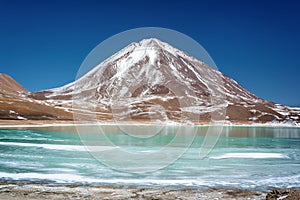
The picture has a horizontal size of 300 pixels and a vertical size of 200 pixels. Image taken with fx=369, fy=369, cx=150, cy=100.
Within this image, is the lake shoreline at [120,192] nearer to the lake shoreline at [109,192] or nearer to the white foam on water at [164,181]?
the lake shoreline at [109,192]

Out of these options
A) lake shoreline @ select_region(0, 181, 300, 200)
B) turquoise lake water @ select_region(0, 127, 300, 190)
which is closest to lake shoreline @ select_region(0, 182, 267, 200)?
lake shoreline @ select_region(0, 181, 300, 200)

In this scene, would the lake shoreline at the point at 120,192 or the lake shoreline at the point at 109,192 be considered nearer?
the lake shoreline at the point at 120,192

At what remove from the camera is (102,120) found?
12475 centimetres

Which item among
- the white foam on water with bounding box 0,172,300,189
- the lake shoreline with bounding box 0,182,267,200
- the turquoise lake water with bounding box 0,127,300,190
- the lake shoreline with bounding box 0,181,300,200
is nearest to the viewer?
the lake shoreline with bounding box 0,181,300,200

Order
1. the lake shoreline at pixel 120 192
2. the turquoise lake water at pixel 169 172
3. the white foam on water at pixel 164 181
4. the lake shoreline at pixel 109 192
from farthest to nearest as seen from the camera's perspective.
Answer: the turquoise lake water at pixel 169 172 → the white foam on water at pixel 164 181 → the lake shoreline at pixel 109 192 → the lake shoreline at pixel 120 192

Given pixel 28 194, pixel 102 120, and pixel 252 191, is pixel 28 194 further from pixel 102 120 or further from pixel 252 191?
pixel 102 120

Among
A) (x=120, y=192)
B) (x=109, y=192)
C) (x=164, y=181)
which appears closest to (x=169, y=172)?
(x=164, y=181)

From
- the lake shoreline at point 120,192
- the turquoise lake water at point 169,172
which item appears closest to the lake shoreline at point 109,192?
the lake shoreline at point 120,192

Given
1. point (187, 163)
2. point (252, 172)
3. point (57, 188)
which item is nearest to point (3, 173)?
point (57, 188)

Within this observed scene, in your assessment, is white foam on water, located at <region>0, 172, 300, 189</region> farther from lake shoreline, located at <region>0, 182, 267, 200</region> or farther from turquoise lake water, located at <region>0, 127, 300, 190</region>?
lake shoreline, located at <region>0, 182, 267, 200</region>

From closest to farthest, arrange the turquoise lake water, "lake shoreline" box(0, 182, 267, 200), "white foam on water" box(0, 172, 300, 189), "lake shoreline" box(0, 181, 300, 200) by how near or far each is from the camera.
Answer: "lake shoreline" box(0, 181, 300, 200)
"lake shoreline" box(0, 182, 267, 200)
"white foam on water" box(0, 172, 300, 189)
the turquoise lake water

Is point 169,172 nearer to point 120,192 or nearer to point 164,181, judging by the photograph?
point 164,181

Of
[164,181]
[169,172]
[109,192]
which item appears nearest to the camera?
[109,192]

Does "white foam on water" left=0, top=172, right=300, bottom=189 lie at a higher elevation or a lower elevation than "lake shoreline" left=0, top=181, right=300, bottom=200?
higher
